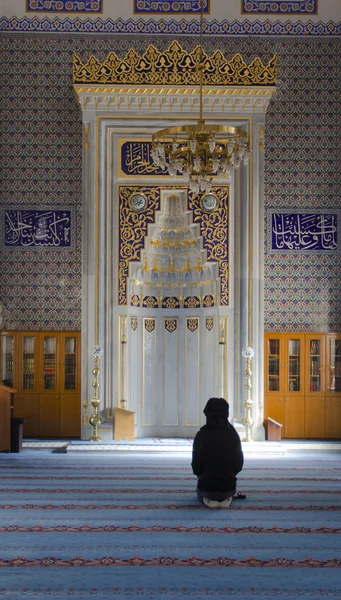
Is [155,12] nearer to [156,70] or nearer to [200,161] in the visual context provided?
[156,70]

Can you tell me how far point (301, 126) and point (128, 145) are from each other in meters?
1.75

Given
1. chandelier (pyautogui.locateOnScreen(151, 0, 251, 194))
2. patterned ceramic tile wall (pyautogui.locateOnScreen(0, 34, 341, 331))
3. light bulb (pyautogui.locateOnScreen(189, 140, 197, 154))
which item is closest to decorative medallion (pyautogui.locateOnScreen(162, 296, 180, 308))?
patterned ceramic tile wall (pyautogui.locateOnScreen(0, 34, 341, 331))

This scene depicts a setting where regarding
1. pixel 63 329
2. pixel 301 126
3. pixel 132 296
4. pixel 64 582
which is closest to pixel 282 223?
pixel 301 126

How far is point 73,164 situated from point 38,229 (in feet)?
2.42

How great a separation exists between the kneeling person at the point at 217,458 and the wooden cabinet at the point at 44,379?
3849 millimetres

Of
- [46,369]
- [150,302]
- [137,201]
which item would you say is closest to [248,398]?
[150,302]

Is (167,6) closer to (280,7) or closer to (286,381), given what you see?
(280,7)

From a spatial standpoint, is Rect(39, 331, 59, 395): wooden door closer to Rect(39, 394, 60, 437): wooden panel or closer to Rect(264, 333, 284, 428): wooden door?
Rect(39, 394, 60, 437): wooden panel

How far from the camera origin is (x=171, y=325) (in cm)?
845

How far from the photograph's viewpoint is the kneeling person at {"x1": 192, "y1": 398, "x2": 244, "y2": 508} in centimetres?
428

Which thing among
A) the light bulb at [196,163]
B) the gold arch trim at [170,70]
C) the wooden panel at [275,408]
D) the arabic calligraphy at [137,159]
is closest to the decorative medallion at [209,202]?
the arabic calligraphy at [137,159]

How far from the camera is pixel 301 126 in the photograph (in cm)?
813

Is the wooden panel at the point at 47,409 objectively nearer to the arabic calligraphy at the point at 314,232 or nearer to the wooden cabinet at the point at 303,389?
the wooden cabinet at the point at 303,389

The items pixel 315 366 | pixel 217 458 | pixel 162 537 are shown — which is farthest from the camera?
pixel 315 366
